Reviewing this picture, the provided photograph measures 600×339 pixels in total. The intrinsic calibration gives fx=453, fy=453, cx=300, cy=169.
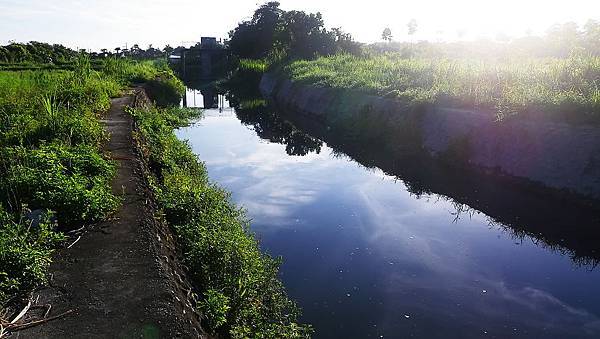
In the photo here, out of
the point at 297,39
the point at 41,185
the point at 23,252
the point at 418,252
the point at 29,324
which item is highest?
the point at 297,39

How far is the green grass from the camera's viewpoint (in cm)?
1091

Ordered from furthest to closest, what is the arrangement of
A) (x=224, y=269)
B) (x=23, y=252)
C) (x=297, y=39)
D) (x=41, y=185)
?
(x=297, y=39), (x=41, y=185), (x=224, y=269), (x=23, y=252)

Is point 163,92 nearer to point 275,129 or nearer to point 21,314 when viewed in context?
point 275,129

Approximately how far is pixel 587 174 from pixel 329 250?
19.3ft

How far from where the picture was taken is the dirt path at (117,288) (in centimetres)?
372

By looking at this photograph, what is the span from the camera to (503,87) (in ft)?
43.9

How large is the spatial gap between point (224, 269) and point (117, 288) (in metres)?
1.30

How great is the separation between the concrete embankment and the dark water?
767 mm

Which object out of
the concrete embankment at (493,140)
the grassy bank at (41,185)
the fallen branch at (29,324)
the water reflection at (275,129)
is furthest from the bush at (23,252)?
the water reflection at (275,129)

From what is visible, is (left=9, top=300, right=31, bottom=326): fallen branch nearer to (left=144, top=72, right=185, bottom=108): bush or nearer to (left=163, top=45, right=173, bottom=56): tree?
(left=144, top=72, right=185, bottom=108): bush

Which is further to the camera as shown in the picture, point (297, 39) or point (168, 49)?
point (168, 49)

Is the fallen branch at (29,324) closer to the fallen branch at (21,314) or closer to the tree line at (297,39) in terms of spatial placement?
the fallen branch at (21,314)

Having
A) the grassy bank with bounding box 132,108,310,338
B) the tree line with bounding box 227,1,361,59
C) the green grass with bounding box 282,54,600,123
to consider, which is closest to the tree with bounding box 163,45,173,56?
the tree line with bounding box 227,1,361,59

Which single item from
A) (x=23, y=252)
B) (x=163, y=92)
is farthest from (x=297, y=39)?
(x=23, y=252)
